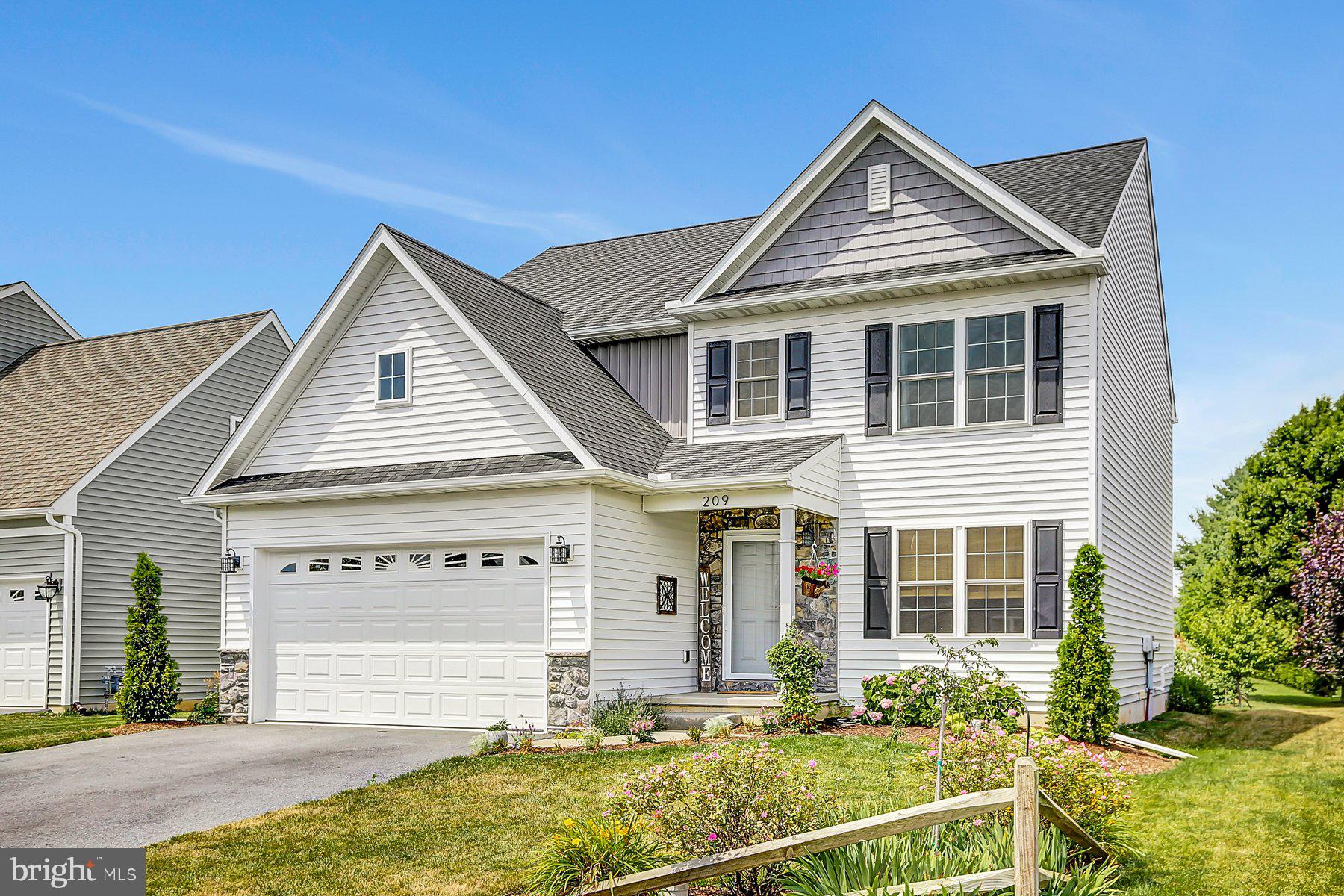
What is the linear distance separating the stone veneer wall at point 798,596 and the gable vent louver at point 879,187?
4392 mm

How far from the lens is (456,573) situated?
619 inches

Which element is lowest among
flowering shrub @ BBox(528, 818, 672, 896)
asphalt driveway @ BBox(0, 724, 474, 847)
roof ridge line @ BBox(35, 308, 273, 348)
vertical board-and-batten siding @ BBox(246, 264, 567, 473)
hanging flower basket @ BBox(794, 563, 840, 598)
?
asphalt driveway @ BBox(0, 724, 474, 847)

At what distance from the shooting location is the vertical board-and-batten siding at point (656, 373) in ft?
58.7

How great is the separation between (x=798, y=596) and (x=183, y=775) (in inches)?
312

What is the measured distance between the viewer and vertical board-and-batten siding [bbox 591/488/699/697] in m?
14.8

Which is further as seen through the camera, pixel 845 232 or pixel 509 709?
pixel 845 232

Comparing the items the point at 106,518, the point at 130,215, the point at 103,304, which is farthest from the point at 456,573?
the point at 103,304

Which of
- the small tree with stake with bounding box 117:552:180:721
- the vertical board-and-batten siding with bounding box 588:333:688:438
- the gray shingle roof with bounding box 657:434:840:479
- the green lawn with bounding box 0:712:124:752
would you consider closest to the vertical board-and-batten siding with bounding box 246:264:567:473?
the gray shingle roof with bounding box 657:434:840:479

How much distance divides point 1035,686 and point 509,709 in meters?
6.67

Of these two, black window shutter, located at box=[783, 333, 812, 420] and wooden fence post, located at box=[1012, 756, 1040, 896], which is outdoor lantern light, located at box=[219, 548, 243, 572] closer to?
black window shutter, located at box=[783, 333, 812, 420]

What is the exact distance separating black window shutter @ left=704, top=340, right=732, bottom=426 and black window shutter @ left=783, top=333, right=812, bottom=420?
34.3 inches

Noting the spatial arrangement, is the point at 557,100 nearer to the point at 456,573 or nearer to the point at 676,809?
the point at 456,573

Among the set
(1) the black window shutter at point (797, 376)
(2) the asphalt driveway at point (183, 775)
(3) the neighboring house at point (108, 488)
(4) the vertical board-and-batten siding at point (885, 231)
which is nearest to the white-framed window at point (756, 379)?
(1) the black window shutter at point (797, 376)

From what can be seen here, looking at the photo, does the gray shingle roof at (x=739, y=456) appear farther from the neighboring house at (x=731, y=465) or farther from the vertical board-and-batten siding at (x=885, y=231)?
the vertical board-and-batten siding at (x=885, y=231)
